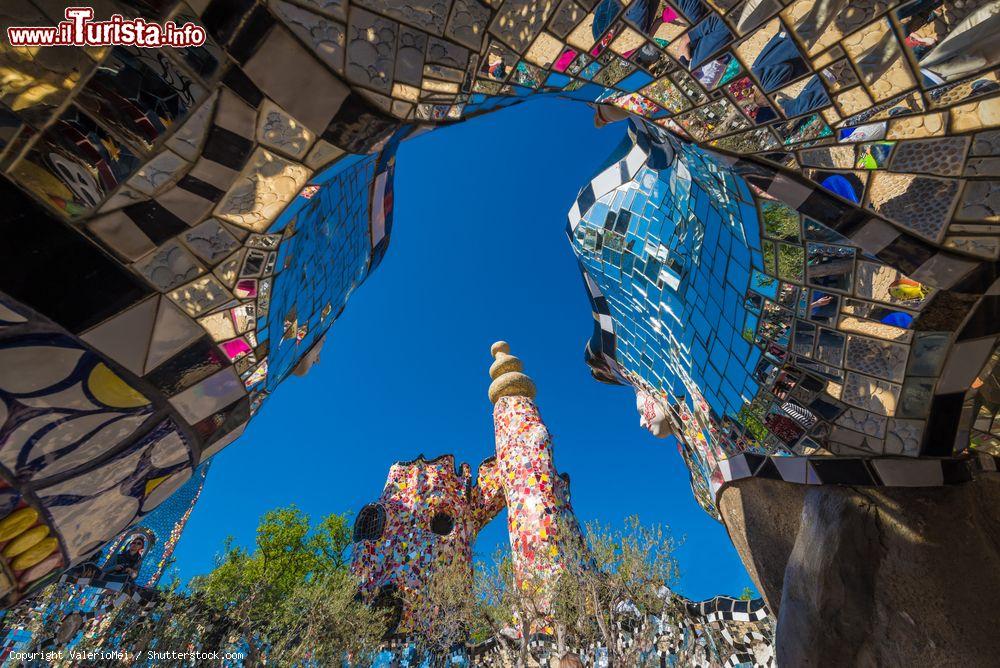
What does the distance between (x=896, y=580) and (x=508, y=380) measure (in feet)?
38.3

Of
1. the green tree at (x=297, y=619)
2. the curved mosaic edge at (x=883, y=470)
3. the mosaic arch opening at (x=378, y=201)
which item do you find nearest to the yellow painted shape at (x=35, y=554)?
the mosaic arch opening at (x=378, y=201)

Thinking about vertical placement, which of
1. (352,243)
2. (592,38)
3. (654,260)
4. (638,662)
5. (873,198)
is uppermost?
(654,260)

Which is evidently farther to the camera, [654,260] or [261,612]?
[261,612]

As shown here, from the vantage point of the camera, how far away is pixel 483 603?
27.9ft

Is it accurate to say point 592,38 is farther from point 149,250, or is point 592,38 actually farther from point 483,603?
point 483,603

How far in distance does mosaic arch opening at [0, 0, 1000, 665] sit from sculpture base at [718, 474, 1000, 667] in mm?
28

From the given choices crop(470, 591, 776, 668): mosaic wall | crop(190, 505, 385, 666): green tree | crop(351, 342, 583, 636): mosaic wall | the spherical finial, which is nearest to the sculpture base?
crop(470, 591, 776, 668): mosaic wall

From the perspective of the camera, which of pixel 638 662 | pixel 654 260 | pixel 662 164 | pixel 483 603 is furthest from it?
pixel 483 603

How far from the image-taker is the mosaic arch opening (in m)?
1.21

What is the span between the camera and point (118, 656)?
7.12 metres

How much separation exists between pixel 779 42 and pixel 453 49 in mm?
1026

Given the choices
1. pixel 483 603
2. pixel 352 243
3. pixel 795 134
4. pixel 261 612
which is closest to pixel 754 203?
pixel 795 134

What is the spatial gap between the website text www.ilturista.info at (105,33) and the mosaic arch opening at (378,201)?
2 cm

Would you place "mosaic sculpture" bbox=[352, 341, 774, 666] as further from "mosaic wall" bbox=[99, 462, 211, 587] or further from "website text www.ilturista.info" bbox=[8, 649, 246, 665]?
"mosaic wall" bbox=[99, 462, 211, 587]
